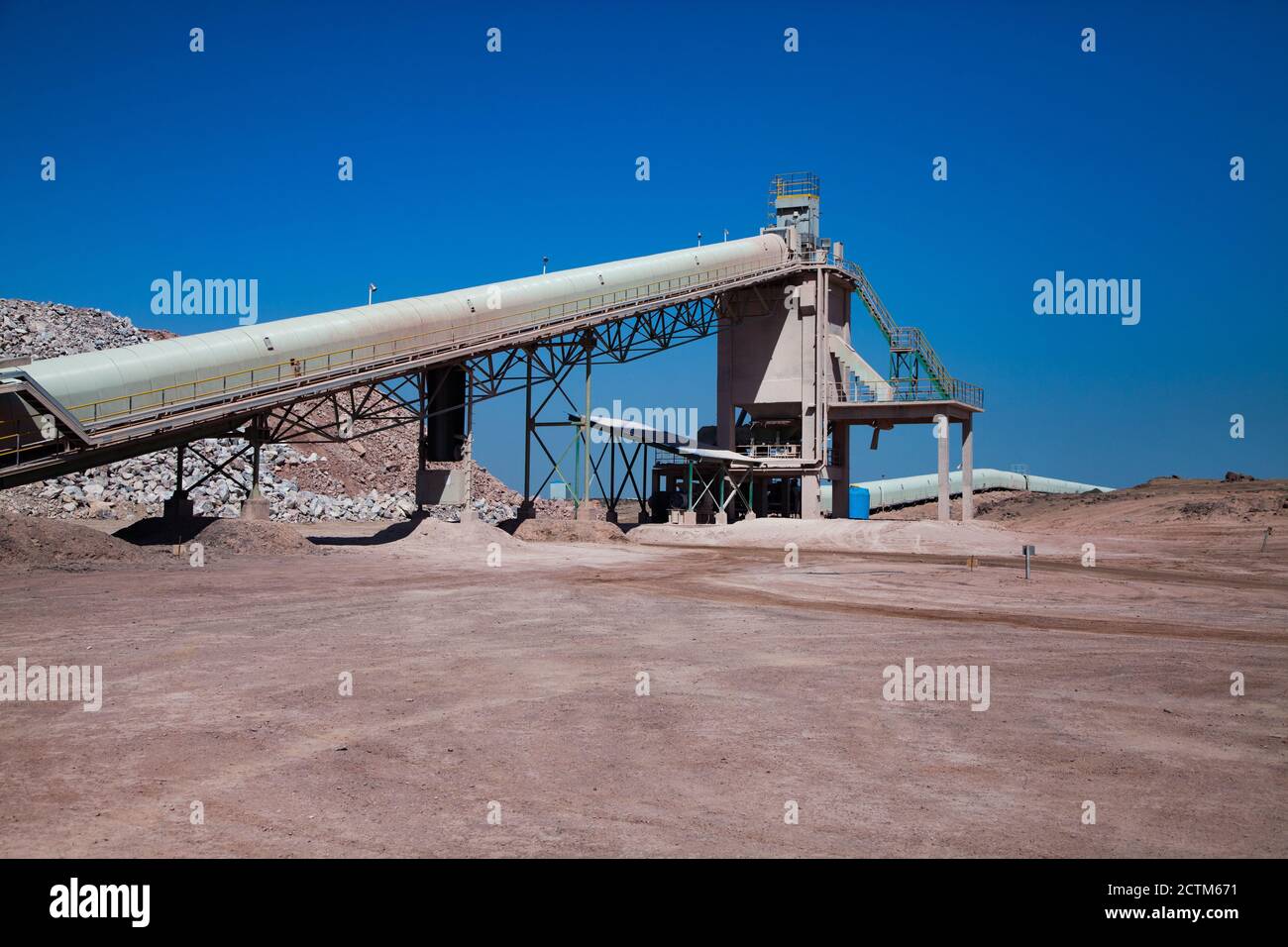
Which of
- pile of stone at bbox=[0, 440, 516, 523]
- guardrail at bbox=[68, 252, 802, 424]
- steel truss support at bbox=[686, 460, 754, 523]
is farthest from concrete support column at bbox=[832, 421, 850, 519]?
pile of stone at bbox=[0, 440, 516, 523]

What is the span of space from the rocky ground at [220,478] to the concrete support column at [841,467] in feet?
54.5

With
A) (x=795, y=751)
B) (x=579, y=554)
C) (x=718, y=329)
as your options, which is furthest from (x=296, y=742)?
(x=718, y=329)

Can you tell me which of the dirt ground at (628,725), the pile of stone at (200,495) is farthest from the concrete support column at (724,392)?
the dirt ground at (628,725)

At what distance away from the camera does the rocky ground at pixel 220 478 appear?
37.7m

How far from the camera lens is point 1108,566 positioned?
27.1 meters

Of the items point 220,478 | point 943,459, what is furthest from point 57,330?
point 943,459

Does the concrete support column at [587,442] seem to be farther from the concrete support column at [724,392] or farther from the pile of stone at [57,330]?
the pile of stone at [57,330]

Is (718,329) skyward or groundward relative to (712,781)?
skyward

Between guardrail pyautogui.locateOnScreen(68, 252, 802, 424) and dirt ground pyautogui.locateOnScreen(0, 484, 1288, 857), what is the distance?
6253mm

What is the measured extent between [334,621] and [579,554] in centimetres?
1516

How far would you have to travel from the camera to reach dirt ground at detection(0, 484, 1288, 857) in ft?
→ 19.9

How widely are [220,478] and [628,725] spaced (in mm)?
39691
